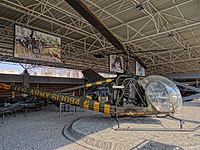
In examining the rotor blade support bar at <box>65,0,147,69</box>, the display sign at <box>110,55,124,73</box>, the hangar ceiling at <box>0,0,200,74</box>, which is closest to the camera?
the rotor blade support bar at <box>65,0,147,69</box>

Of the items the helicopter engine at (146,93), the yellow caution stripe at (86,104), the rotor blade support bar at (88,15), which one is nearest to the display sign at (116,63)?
the helicopter engine at (146,93)

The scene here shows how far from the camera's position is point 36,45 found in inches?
338

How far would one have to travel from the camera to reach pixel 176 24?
926cm

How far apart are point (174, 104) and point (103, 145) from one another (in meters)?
2.42

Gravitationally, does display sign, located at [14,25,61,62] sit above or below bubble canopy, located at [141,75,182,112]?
above

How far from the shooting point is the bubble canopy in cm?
474

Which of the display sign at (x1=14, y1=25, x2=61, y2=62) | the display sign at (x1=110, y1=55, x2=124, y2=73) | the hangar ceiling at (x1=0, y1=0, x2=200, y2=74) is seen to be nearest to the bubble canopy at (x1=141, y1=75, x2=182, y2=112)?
the hangar ceiling at (x1=0, y1=0, x2=200, y2=74)

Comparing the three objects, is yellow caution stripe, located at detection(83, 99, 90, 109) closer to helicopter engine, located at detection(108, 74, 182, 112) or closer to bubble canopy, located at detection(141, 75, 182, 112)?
helicopter engine, located at detection(108, 74, 182, 112)

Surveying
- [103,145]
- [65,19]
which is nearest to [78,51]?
[65,19]

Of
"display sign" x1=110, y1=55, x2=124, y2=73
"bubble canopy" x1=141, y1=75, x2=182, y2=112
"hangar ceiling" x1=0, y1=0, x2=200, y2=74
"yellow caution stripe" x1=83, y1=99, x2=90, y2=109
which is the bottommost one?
"yellow caution stripe" x1=83, y1=99, x2=90, y2=109

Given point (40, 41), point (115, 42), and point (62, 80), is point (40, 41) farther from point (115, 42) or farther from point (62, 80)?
point (62, 80)

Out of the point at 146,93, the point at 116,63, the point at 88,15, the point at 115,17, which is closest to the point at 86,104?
the point at 146,93

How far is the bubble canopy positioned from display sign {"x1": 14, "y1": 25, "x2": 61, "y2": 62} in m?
6.09

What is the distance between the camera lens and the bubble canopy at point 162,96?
4738mm
